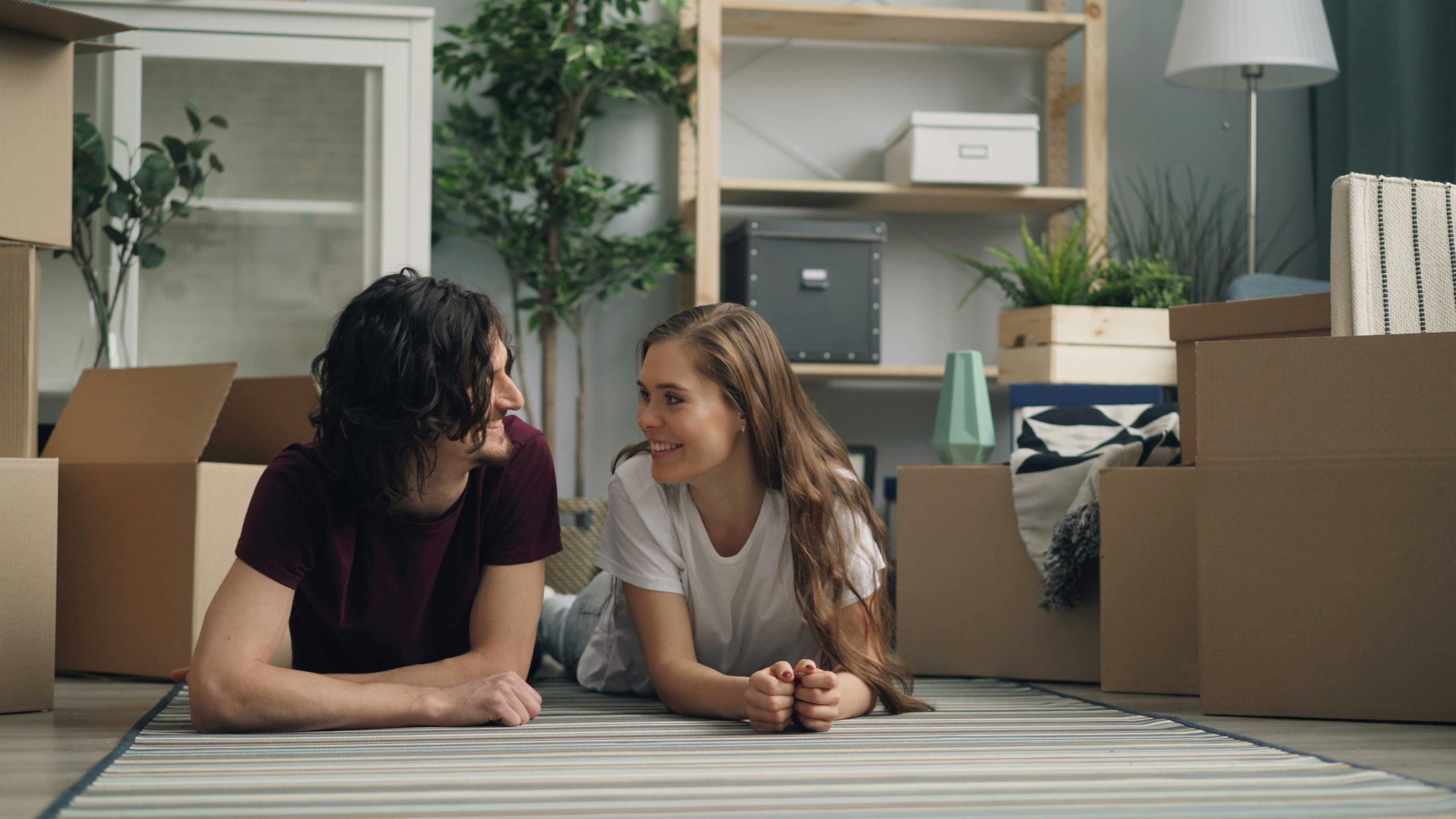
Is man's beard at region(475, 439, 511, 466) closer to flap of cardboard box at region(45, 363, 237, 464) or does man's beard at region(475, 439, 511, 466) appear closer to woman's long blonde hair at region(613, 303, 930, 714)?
woman's long blonde hair at region(613, 303, 930, 714)

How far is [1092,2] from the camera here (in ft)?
9.47

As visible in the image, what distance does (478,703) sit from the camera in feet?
4.35

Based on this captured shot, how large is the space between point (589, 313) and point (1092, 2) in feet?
4.32

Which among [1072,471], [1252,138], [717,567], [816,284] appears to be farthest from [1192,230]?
[717,567]

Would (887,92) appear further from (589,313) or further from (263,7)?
(263,7)

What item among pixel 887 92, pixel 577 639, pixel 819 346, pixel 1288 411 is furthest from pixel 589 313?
pixel 1288 411

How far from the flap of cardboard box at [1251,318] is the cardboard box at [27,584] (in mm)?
1335

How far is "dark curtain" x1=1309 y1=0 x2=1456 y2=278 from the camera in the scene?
2584 mm

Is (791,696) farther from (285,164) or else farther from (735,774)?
(285,164)

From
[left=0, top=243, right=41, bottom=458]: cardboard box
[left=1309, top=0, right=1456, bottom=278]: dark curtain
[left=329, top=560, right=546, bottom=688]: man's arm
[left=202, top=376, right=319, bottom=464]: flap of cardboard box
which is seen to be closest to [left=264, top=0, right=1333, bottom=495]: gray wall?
[left=1309, top=0, right=1456, bottom=278]: dark curtain

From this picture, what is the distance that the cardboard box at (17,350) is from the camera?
5.15ft

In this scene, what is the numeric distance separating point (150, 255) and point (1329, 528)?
76.6 inches

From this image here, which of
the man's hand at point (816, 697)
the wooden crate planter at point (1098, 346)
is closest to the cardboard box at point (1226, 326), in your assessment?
the man's hand at point (816, 697)

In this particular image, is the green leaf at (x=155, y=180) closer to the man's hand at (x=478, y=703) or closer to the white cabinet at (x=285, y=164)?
the white cabinet at (x=285, y=164)
